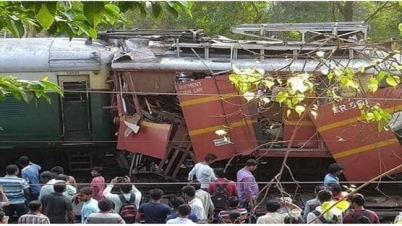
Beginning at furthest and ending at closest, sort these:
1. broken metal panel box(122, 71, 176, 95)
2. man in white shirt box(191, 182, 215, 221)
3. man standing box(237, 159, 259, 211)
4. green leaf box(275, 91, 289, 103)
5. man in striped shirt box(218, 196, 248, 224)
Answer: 1. broken metal panel box(122, 71, 176, 95)
2. man standing box(237, 159, 259, 211)
3. man in white shirt box(191, 182, 215, 221)
4. man in striped shirt box(218, 196, 248, 224)
5. green leaf box(275, 91, 289, 103)

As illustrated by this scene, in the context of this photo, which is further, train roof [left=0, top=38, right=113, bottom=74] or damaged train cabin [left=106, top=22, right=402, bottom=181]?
train roof [left=0, top=38, right=113, bottom=74]

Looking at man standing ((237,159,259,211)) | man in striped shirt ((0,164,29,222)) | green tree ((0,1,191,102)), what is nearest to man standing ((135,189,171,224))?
man standing ((237,159,259,211))

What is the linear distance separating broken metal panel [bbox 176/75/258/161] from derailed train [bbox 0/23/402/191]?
0.01 meters

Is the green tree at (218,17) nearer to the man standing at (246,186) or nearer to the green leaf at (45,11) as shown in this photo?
the man standing at (246,186)

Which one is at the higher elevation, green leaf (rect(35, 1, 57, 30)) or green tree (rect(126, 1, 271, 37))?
green leaf (rect(35, 1, 57, 30))

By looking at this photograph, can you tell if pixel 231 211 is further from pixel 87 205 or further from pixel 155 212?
pixel 87 205

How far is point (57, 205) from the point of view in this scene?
695 centimetres

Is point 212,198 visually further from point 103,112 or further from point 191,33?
point 191,33

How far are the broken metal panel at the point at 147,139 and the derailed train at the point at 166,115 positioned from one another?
0.05 ft

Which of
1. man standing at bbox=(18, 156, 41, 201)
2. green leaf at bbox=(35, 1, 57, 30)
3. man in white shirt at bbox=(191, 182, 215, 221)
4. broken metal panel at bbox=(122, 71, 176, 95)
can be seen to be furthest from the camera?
broken metal panel at bbox=(122, 71, 176, 95)

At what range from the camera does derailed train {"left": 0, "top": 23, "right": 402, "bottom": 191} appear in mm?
9383

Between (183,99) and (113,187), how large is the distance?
7.42 ft

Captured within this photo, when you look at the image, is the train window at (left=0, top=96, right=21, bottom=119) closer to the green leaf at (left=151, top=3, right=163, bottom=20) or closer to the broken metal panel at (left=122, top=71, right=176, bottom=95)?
the broken metal panel at (left=122, top=71, right=176, bottom=95)

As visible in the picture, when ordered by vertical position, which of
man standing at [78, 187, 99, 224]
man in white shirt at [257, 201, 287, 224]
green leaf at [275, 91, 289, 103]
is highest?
green leaf at [275, 91, 289, 103]
